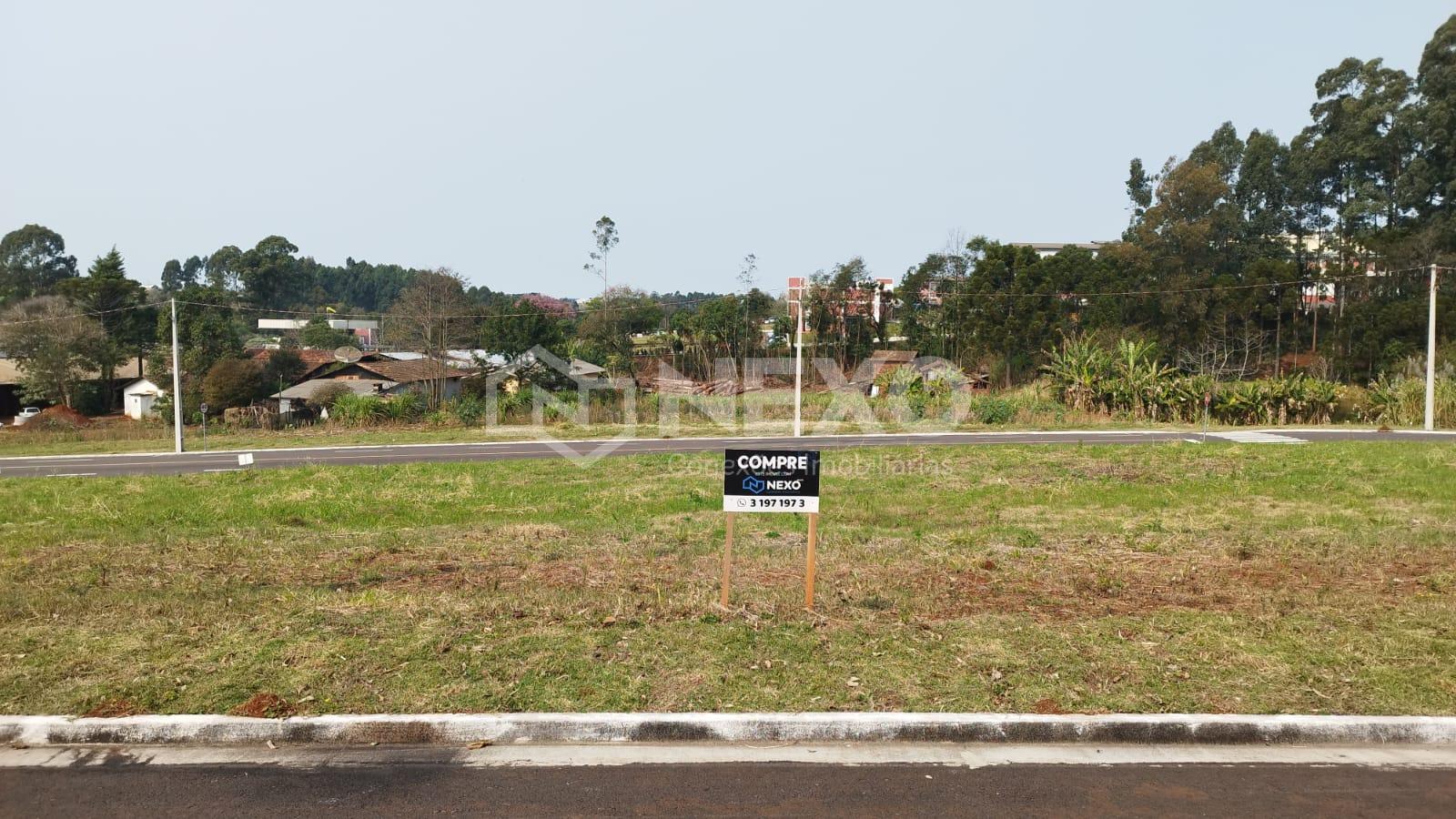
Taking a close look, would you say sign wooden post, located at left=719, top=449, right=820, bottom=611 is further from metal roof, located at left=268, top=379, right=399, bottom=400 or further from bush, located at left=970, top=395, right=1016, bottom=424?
metal roof, located at left=268, top=379, right=399, bottom=400

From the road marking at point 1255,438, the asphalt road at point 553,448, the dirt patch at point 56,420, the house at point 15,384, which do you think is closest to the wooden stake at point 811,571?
the asphalt road at point 553,448

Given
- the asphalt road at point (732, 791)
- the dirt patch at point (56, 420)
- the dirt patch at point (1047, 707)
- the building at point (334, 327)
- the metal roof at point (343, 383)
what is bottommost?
the dirt patch at point (56, 420)

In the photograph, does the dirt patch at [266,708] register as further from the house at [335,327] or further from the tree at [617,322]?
the house at [335,327]

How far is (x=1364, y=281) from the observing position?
47.8m

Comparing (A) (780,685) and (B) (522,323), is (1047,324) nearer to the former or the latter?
(B) (522,323)

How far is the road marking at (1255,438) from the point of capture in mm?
24531

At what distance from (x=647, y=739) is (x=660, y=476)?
41.1 ft

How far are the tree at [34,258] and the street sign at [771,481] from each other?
11099 centimetres

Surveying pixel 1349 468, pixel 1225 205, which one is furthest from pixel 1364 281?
pixel 1349 468

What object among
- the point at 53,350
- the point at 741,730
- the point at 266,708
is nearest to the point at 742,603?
the point at 741,730

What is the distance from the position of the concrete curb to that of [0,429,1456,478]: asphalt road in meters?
18.0

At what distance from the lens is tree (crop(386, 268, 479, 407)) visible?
48656 millimetres

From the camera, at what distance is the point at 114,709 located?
21.1 ft

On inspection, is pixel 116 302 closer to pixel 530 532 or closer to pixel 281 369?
pixel 281 369
